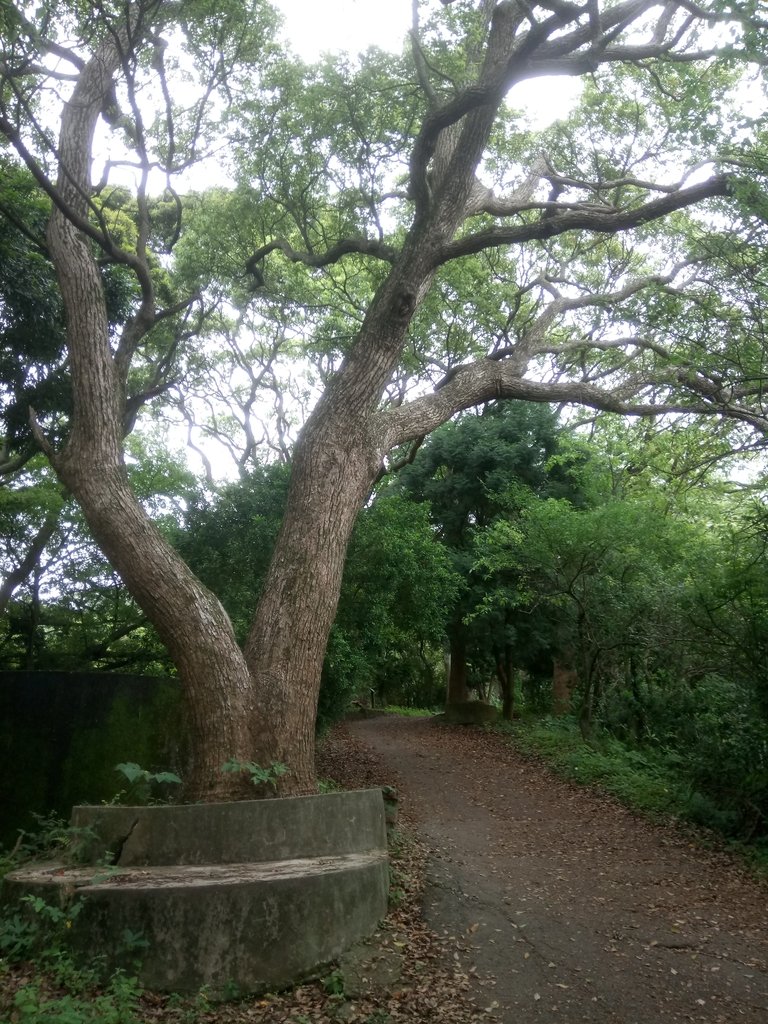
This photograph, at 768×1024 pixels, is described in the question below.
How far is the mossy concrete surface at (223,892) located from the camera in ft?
15.6

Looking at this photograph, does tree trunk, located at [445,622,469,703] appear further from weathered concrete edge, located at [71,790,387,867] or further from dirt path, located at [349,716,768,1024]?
weathered concrete edge, located at [71,790,387,867]

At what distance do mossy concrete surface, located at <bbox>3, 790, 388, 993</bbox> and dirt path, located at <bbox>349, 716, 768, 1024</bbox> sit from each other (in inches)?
40.5

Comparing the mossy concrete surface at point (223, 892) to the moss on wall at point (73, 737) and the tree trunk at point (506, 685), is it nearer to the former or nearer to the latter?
the moss on wall at point (73, 737)

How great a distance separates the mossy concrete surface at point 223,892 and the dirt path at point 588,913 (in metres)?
1.03

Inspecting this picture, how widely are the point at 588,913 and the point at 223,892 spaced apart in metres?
3.15

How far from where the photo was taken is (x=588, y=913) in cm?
642

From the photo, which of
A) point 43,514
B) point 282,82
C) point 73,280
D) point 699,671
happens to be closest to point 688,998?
point 699,671

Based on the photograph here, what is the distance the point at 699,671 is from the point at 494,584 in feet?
26.7

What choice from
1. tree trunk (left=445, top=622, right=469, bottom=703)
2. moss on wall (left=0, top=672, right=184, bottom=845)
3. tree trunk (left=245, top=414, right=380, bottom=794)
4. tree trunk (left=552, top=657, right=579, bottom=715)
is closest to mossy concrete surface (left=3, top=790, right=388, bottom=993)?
tree trunk (left=245, top=414, right=380, bottom=794)

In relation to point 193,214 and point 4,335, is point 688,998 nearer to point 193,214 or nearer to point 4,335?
point 4,335

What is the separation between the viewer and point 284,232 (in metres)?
13.4

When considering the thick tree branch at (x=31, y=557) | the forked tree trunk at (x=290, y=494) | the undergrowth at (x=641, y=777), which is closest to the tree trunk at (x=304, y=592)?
the forked tree trunk at (x=290, y=494)

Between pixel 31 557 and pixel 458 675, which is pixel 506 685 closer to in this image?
pixel 458 675

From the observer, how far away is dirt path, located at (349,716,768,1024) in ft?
16.2
